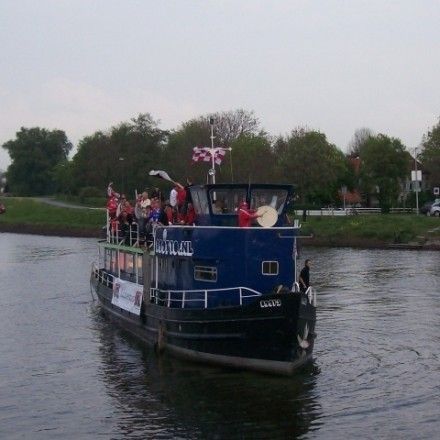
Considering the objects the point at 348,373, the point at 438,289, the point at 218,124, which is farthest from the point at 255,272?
the point at 218,124

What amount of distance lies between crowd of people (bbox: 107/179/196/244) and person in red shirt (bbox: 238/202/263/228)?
2485 mm

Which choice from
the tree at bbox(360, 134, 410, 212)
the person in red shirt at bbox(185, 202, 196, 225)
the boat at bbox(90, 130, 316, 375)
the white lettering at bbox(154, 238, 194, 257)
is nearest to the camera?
the boat at bbox(90, 130, 316, 375)

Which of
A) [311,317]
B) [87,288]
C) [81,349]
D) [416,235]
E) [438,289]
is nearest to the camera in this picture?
[311,317]

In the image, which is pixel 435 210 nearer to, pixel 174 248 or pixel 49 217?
pixel 49 217

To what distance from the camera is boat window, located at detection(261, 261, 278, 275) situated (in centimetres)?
2781

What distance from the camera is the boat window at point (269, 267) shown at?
91.2ft

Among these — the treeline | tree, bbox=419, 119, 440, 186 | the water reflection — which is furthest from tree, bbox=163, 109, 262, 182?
the water reflection

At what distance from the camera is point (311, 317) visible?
2684 cm

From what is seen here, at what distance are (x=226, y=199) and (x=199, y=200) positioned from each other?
1.04 m

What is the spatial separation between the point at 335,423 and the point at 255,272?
21.6 ft

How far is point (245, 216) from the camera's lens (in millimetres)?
27469

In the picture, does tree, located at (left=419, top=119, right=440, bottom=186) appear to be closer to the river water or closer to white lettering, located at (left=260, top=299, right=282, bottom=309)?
the river water

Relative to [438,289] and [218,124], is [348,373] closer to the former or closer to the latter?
[438,289]

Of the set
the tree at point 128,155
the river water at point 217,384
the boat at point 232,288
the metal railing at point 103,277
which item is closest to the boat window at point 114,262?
the metal railing at point 103,277
